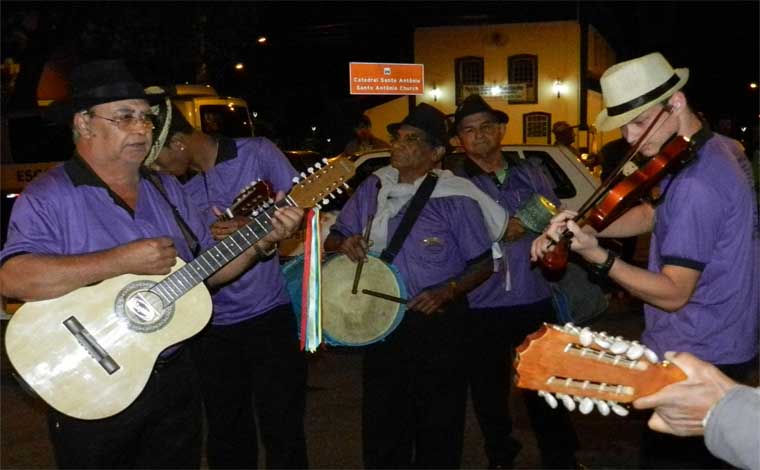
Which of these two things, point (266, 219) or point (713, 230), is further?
point (266, 219)

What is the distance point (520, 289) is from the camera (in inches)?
192

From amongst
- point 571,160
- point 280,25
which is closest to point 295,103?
point 280,25

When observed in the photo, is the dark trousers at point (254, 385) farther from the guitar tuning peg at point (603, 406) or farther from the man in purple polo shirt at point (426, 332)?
the guitar tuning peg at point (603, 406)

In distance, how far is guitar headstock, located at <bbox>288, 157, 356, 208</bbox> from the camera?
3994 millimetres

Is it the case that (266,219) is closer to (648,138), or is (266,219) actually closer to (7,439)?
(648,138)

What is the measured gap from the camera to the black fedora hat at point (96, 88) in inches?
135

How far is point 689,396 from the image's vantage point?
6.91ft

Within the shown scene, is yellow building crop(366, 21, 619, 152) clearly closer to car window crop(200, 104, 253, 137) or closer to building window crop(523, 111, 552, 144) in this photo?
building window crop(523, 111, 552, 144)

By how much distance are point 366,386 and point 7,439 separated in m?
2.97

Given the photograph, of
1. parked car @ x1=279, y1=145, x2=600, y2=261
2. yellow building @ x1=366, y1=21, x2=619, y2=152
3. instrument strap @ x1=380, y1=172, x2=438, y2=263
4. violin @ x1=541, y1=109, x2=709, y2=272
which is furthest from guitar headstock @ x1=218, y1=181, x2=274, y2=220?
yellow building @ x1=366, y1=21, x2=619, y2=152

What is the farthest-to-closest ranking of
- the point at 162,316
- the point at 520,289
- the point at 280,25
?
the point at 280,25 → the point at 520,289 → the point at 162,316

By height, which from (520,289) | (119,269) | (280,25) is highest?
(280,25)

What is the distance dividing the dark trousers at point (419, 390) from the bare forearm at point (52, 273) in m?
1.70

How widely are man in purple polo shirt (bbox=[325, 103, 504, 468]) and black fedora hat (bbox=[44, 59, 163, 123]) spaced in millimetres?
1512
